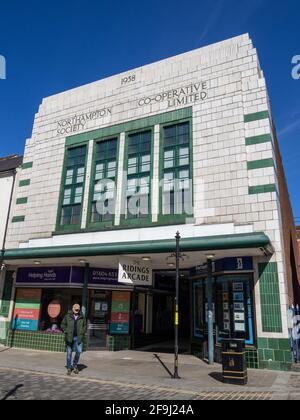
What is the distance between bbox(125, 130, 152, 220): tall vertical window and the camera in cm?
1667

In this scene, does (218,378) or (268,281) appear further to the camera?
(268,281)

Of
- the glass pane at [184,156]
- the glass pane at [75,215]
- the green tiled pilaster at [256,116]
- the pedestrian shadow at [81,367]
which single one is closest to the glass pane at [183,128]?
the glass pane at [184,156]

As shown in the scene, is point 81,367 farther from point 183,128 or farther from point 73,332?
point 183,128

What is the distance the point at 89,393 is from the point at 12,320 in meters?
11.4

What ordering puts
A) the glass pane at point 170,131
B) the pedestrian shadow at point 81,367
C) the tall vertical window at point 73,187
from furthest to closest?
1. the tall vertical window at point 73,187
2. the glass pane at point 170,131
3. the pedestrian shadow at point 81,367

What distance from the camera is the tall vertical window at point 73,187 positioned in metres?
18.3

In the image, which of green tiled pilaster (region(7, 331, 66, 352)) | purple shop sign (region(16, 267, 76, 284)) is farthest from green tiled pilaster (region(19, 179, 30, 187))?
green tiled pilaster (region(7, 331, 66, 352))

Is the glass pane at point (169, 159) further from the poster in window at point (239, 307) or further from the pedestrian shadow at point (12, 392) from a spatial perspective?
the pedestrian shadow at point (12, 392)

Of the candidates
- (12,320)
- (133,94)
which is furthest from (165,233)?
(12,320)

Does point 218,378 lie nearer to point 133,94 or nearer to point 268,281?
point 268,281

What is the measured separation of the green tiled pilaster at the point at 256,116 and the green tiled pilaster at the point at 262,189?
2.95 metres

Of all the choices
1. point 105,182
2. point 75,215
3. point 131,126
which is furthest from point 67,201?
point 131,126

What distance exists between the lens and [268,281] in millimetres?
12906

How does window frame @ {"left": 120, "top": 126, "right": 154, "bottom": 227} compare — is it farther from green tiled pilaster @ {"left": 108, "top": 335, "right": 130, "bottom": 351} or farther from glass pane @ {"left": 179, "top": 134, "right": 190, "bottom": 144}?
green tiled pilaster @ {"left": 108, "top": 335, "right": 130, "bottom": 351}
